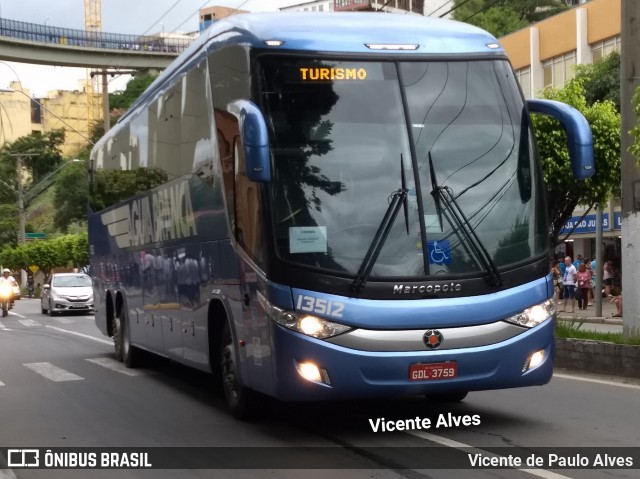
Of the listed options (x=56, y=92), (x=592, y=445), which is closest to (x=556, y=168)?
(x=592, y=445)

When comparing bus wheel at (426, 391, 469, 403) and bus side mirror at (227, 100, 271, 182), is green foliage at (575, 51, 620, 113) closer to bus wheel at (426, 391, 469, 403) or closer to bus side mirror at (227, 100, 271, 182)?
bus wheel at (426, 391, 469, 403)

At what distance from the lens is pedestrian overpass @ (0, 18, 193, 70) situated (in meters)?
80.9

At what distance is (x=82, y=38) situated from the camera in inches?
3472

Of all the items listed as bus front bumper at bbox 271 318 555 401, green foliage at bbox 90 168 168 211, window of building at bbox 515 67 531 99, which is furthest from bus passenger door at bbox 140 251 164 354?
window of building at bbox 515 67 531 99

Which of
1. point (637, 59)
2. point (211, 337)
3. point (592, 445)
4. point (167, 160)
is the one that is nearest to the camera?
point (592, 445)

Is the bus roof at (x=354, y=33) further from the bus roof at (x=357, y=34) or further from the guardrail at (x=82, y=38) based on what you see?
the guardrail at (x=82, y=38)

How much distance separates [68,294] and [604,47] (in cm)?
2137

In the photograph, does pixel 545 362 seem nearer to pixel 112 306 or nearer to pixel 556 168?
pixel 112 306

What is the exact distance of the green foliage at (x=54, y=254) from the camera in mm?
75500

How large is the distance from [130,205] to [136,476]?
846cm

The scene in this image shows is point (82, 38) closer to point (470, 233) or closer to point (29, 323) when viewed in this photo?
point (29, 323)

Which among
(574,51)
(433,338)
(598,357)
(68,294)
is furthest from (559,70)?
(433,338)

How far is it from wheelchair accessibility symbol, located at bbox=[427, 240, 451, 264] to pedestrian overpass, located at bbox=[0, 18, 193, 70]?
68.1 m

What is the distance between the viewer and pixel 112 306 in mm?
18625
